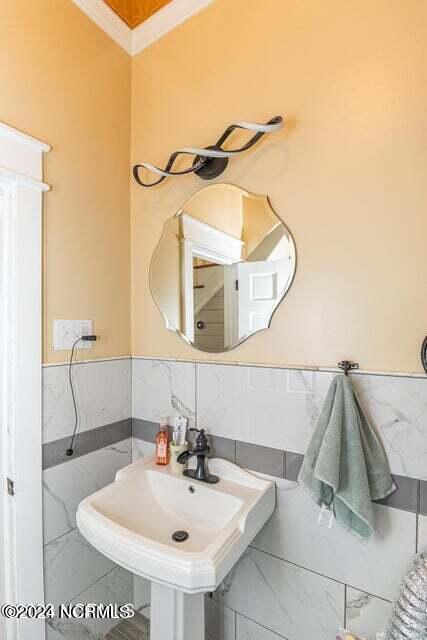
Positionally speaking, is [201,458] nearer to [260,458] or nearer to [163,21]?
[260,458]

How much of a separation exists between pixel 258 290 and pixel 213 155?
0.51 m

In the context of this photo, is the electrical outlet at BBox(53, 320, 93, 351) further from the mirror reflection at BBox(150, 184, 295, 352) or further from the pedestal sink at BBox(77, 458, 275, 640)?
the pedestal sink at BBox(77, 458, 275, 640)

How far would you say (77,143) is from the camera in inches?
51.6

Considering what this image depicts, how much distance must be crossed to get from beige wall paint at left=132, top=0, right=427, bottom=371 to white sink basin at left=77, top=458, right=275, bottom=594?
18.9 inches

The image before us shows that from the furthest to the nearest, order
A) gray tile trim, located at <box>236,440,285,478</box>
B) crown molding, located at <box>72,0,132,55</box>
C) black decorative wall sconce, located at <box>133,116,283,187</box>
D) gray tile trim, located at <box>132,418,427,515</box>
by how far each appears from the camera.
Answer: crown molding, located at <box>72,0,132,55</box> → gray tile trim, located at <box>236,440,285,478</box> → black decorative wall sconce, located at <box>133,116,283,187</box> → gray tile trim, located at <box>132,418,427,515</box>

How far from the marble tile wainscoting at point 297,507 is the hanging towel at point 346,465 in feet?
0.17

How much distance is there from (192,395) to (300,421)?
47 centimetres

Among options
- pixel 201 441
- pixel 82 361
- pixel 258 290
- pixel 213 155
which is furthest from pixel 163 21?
pixel 201 441

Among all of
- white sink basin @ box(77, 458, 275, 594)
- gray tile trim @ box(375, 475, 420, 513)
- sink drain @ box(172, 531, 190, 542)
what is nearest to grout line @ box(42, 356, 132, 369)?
white sink basin @ box(77, 458, 275, 594)

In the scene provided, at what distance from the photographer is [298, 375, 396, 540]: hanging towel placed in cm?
91

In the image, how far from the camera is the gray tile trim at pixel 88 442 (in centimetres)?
121

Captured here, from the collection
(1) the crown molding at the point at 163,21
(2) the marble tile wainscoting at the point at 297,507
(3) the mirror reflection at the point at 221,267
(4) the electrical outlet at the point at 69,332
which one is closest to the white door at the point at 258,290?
(3) the mirror reflection at the point at 221,267

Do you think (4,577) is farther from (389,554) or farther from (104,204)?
(104,204)

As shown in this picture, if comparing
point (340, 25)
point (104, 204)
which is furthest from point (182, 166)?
point (340, 25)
